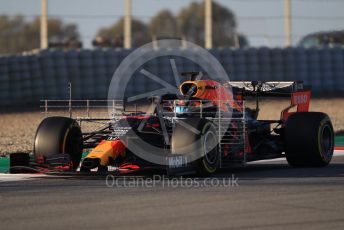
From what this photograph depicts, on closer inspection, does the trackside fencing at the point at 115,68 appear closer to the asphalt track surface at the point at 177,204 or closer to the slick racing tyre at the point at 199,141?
the asphalt track surface at the point at 177,204

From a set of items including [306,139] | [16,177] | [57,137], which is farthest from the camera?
[306,139]

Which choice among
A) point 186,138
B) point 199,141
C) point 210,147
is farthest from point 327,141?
point 186,138

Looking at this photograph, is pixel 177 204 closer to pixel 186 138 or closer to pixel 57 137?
pixel 186 138

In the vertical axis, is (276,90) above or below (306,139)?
above

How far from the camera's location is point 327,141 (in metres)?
14.0

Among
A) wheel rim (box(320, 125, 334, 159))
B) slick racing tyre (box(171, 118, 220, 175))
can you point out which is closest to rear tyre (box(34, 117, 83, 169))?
slick racing tyre (box(171, 118, 220, 175))

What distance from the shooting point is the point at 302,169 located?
537 inches

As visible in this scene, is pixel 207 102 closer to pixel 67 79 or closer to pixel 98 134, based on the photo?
pixel 98 134

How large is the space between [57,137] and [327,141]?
13.7 ft

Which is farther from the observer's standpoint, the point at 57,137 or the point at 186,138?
the point at 57,137

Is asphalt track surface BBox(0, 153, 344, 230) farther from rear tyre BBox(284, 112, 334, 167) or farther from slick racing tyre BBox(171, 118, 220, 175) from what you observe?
rear tyre BBox(284, 112, 334, 167)

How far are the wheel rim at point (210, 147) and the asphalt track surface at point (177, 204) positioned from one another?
11.0 inches

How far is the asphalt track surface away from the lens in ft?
29.1

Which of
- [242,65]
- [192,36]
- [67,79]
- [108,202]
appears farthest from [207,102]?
[192,36]
